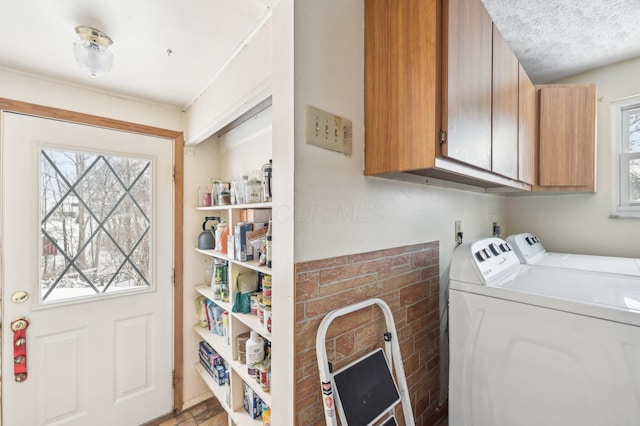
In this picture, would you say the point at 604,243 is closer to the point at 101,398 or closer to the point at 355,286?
the point at 355,286

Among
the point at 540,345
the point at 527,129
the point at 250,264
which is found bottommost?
the point at 540,345

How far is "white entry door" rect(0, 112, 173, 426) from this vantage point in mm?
1486

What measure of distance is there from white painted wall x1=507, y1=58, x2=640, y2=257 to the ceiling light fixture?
10.4 ft

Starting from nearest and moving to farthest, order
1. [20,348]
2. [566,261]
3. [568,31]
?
1. [20,348]
2. [568,31]
3. [566,261]

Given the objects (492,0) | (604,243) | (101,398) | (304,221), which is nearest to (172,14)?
(304,221)

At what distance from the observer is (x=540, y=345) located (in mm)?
1019

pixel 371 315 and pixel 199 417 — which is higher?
pixel 371 315

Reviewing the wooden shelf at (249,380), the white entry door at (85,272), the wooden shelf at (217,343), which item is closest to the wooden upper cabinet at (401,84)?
the wooden shelf at (249,380)

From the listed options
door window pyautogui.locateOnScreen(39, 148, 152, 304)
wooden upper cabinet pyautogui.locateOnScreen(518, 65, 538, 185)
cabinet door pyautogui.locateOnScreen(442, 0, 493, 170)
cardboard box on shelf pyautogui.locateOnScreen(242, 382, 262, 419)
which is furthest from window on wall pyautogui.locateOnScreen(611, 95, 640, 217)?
door window pyautogui.locateOnScreen(39, 148, 152, 304)

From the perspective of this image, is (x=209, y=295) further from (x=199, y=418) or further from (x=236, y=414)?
(x=199, y=418)

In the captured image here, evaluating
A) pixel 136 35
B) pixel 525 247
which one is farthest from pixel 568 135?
pixel 136 35

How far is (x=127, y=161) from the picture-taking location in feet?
6.03

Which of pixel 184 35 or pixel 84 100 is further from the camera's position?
pixel 84 100

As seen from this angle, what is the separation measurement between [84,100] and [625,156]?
3791mm
